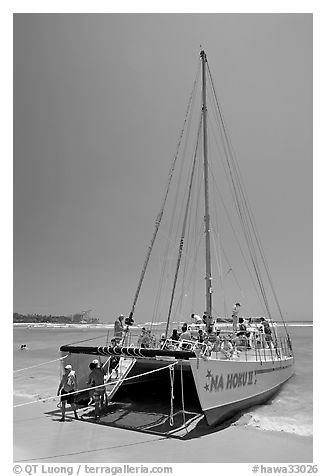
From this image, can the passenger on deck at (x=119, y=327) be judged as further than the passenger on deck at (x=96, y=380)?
Yes

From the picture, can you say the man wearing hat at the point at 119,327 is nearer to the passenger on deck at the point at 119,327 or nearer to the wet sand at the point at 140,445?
the passenger on deck at the point at 119,327

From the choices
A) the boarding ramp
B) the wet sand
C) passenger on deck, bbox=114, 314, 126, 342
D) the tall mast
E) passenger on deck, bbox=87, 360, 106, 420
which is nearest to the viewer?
the wet sand

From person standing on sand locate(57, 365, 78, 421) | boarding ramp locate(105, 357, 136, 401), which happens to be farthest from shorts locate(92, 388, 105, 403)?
boarding ramp locate(105, 357, 136, 401)

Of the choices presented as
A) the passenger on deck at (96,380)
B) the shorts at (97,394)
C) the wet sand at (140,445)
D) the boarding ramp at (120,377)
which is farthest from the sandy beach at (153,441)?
the boarding ramp at (120,377)

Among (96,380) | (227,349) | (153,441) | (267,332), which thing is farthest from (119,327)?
(267,332)

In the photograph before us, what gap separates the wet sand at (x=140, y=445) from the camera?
7.61 meters

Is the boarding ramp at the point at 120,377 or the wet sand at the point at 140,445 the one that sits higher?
the boarding ramp at the point at 120,377

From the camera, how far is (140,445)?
27.0ft

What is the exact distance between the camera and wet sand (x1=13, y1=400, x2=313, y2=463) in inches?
299

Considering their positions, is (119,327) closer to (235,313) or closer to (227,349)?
(227,349)

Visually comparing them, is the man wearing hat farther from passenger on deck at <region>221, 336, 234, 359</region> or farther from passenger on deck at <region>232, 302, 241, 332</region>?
passenger on deck at <region>232, 302, 241, 332</region>
